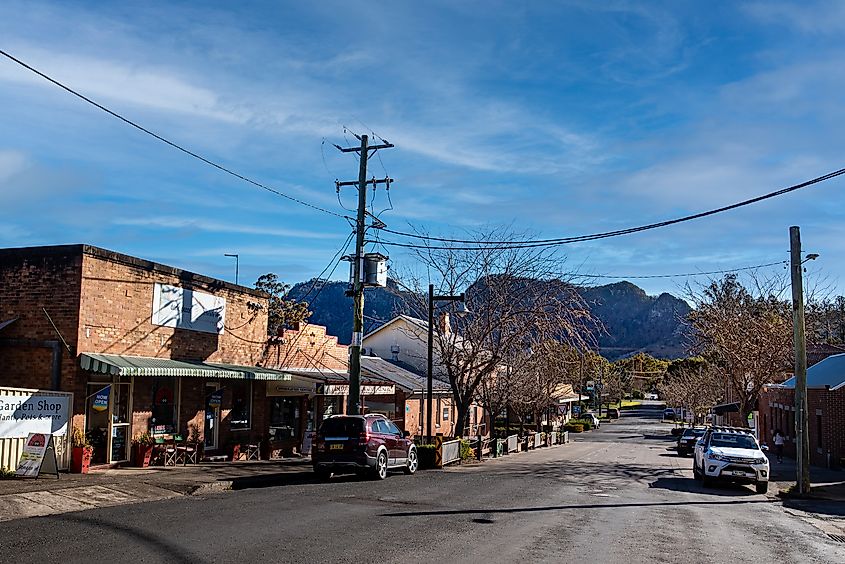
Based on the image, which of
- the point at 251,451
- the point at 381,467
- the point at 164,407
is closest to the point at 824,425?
the point at 381,467

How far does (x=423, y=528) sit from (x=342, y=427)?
8.86 meters

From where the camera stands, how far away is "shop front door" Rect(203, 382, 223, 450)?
23797 millimetres

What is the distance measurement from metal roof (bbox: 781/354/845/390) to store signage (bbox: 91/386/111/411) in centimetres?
2444

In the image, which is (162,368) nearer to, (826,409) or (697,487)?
(697,487)

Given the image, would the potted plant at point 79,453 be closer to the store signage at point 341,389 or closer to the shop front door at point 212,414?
the shop front door at point 212,414

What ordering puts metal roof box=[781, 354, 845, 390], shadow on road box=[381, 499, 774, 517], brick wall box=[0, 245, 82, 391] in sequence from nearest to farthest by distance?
shadow on road box=[381, 499, 774, 517] < brick wall box=[0, 245, 82, 391] < metal roof box=[781, 354, 845, 390]

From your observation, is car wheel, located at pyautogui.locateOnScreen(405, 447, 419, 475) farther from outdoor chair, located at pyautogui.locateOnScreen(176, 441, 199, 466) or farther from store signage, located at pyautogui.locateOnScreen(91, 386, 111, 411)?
store signage, located at pyautogui.locateOnScreen(91, 386, 111, 411)

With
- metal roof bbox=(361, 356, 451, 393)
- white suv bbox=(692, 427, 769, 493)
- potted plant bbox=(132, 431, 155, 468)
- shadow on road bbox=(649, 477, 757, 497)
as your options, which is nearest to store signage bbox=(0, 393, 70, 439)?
potted plant bbox=(132, 431, 155, 468)

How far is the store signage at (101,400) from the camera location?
19.4 metres

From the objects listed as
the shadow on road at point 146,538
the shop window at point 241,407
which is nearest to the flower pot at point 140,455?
the shop window at point 241,407

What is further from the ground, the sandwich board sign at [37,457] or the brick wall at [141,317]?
the brick wall at [141,317]

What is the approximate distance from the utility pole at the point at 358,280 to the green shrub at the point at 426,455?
344 centimetres

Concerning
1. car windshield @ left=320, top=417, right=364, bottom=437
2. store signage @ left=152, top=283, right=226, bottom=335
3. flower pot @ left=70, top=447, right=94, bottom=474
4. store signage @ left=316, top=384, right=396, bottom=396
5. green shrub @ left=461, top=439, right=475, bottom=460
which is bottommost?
green shrub @ left=461, top=439, right=475, bottom=460

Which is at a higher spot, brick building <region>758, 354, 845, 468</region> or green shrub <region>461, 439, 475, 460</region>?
brick building <region>758, 354, 845, 468</region>
